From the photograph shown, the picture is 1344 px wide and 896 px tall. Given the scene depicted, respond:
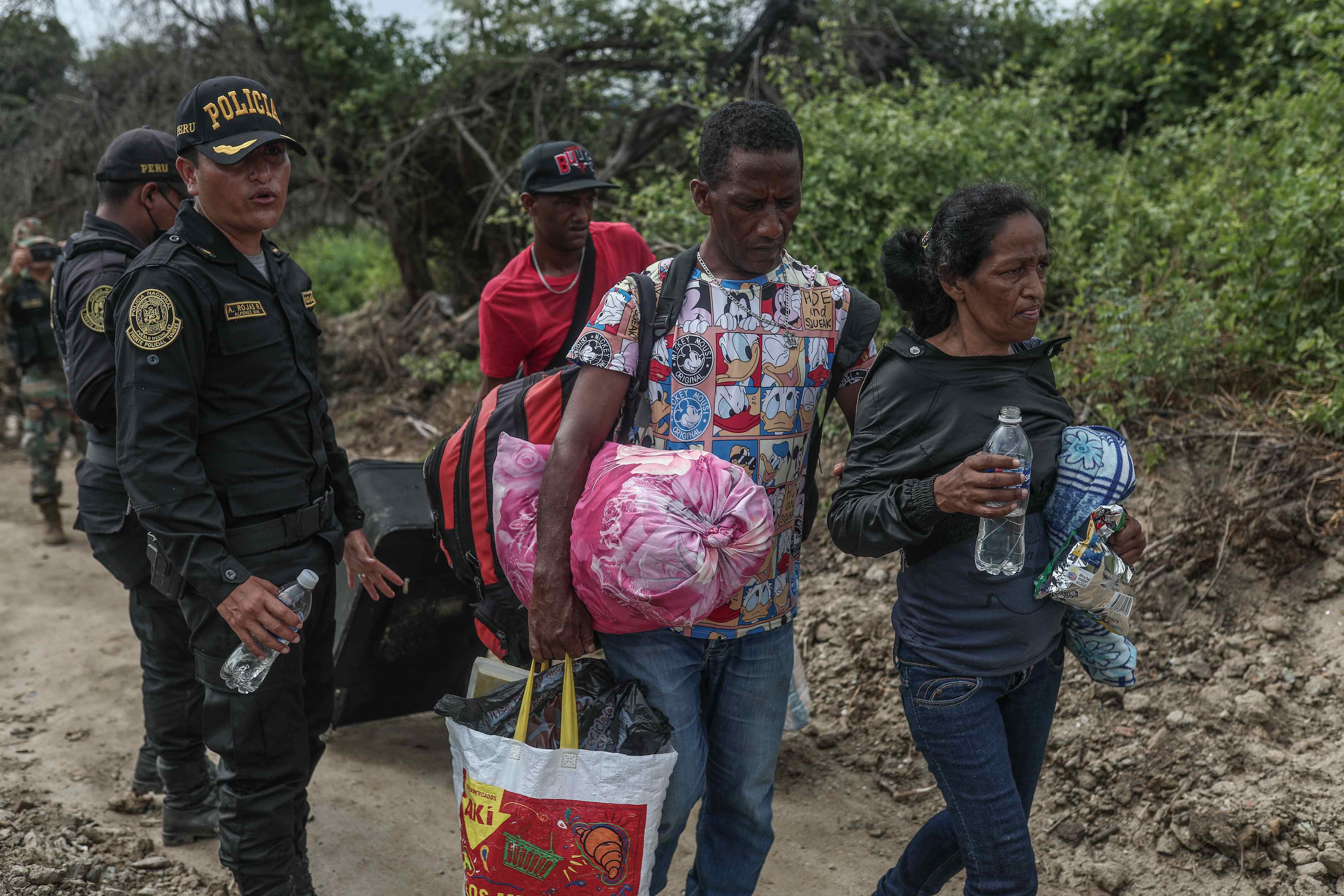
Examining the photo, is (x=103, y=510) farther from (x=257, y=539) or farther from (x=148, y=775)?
(x=148, y=775)

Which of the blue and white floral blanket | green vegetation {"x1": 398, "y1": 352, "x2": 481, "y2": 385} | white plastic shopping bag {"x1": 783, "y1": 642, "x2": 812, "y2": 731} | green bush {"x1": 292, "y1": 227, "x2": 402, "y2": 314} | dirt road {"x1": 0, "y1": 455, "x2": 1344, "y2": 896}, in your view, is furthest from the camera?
green bush {"x1": 292, "y1": 227, "x2": 402, "y2": 314}

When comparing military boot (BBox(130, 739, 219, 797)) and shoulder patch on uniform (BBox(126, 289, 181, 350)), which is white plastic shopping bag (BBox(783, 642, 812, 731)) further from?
shoulder patch on uniform (BBox(126, 289, 181, 350))

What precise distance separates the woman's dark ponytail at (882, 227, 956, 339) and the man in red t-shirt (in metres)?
1.37

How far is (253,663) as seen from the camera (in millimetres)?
2676

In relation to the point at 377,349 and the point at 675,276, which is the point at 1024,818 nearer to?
the point at 675,276

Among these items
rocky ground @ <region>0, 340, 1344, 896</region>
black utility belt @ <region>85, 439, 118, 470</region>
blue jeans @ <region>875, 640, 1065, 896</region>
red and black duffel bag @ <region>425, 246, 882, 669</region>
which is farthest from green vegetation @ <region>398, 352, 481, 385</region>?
blue jeans @ <region>875, 640, 1065, 896</region>

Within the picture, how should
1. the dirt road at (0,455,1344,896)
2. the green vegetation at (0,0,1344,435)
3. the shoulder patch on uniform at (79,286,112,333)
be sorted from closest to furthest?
the shoulder patch on uniform at (79,286,112,333)
the dirt road at (0,455,1344,896)
the green vegetation at (0,0,1344,435)

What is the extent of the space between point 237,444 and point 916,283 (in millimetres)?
1773

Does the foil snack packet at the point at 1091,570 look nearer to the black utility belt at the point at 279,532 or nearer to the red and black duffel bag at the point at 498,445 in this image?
the red and black duffel bag at the point at 498,445

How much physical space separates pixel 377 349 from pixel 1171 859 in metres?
8.13

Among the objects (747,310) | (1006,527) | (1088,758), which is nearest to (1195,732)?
(1088,758)

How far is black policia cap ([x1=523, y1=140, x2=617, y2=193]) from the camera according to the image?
3.73m

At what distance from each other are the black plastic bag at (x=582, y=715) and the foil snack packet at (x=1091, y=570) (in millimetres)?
901

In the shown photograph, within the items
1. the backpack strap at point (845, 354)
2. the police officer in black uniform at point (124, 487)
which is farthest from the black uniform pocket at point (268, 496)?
the backpack strap at point (845, 354)
